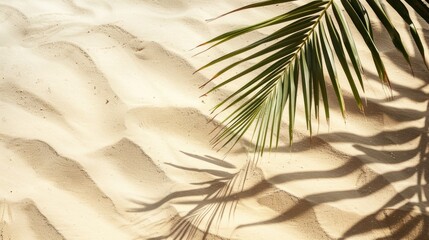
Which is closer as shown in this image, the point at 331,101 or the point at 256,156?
the point at 256,156

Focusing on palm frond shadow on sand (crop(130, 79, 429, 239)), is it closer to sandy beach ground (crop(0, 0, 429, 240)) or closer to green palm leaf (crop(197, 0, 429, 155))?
sandy beach ground (crop(0, 0, 429, 240))

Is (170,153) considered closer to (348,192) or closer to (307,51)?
(348,192)

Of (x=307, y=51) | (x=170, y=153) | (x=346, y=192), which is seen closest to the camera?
(x=307, y=51)

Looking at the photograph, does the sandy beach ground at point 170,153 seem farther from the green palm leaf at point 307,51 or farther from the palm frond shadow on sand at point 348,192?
the green palm leaf at point 307,51

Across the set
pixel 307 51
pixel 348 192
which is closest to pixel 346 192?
pixel 348 192

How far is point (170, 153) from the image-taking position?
2125mm

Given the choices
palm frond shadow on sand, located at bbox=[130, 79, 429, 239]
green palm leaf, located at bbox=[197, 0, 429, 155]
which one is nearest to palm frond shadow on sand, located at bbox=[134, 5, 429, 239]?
palm frond shadow on sand, located at bbox=[130, 79, 429, 239]

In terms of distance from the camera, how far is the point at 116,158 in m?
2.12

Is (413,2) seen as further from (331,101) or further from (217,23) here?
(217,23)

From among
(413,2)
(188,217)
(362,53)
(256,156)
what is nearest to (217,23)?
(362,53)

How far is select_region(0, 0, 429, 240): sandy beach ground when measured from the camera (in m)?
1.90

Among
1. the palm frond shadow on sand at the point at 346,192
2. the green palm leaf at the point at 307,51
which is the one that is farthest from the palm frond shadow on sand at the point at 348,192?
the green palm leaf at the point at 307,51

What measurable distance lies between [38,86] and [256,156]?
94cm

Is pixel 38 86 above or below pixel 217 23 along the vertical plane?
below
